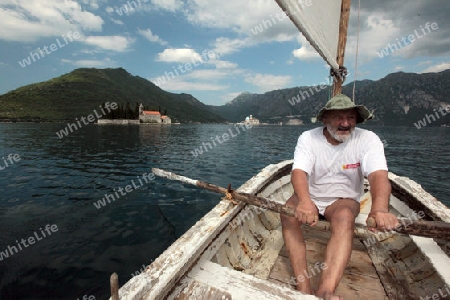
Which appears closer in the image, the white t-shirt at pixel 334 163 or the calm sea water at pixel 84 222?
the white t-shirt at pixel 334 163

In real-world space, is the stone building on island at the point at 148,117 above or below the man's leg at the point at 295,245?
above

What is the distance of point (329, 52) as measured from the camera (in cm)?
689

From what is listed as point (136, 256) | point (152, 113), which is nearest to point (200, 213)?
point (136, 256)

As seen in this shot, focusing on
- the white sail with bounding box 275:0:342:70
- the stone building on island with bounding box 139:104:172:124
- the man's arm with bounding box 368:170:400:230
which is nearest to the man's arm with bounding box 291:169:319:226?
the man's arm with bounding box 368:170:400:230

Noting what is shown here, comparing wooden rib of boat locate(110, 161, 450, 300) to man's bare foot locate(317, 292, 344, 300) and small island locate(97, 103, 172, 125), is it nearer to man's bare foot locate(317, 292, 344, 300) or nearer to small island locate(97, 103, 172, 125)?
man's bare foot locate(317, 292, 344, 300)

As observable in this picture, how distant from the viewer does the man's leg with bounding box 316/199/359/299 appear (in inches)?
117

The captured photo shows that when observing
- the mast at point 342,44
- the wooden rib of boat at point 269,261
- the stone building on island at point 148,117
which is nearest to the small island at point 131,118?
the stone building on island at point 148,117

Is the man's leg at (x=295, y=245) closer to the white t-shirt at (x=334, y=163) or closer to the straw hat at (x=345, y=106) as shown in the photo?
the white t-shirt at (x=334, y=163)

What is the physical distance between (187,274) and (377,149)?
3377mm

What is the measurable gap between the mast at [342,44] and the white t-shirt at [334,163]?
193 inches

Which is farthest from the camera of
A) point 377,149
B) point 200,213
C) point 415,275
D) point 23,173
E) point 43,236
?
point 23,173

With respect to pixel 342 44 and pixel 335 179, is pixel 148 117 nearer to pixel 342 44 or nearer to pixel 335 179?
pixel 342 44

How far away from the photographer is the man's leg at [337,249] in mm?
2965

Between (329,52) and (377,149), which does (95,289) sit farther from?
(329,52)
